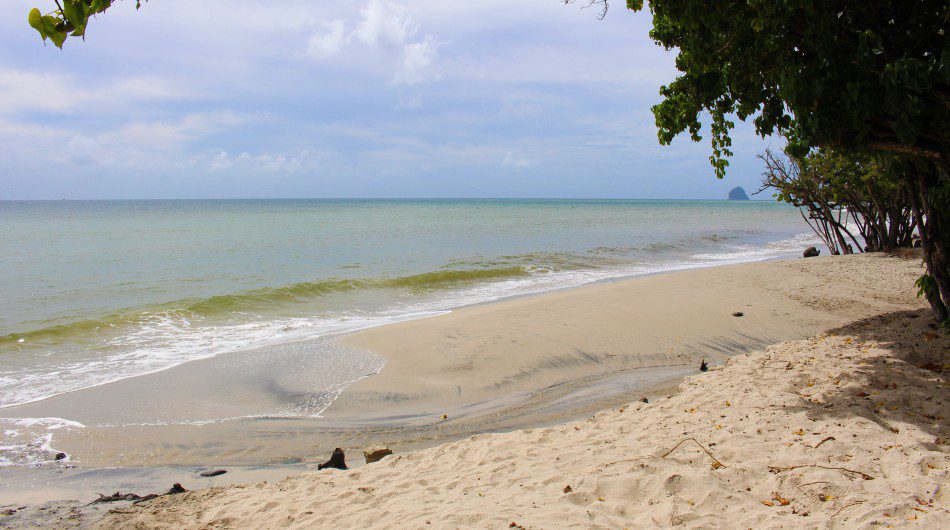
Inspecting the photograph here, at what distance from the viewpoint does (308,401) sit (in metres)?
7.24

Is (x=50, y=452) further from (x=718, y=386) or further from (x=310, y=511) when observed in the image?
(x=718, y=386)

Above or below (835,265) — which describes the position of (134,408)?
below

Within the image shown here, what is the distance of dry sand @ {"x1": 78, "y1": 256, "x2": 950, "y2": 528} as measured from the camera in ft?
11.3

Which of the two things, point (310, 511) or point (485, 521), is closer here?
point (485, 521)

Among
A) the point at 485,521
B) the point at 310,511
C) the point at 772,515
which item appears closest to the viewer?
the point at 772,515

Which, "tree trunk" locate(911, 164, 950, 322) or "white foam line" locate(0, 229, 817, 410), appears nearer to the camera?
"tree trunk" locate(911, 164, 950, 322)

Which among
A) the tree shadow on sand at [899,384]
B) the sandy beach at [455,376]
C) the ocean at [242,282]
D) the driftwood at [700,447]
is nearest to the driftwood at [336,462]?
the sandy beach at [455,376]

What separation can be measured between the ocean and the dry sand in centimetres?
275

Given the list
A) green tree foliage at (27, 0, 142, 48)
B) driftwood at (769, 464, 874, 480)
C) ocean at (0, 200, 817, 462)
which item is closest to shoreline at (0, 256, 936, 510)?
ocean at (0, 200, 817, 462)

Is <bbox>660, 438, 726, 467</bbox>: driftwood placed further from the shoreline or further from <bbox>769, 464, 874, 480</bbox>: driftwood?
the shoreline

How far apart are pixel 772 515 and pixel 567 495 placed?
1201 mm

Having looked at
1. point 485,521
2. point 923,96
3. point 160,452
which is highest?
→ point 923,96

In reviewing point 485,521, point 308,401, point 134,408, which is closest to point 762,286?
point 308,401

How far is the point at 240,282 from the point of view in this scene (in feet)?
55.9
